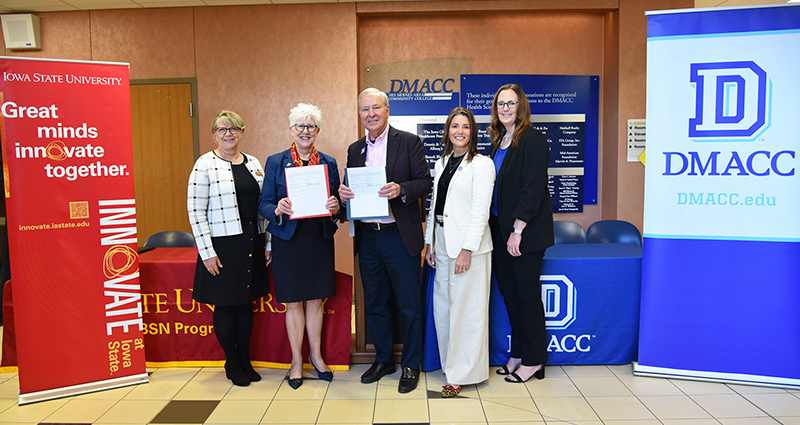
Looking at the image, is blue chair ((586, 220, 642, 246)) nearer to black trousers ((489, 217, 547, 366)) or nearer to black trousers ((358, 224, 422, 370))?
black trousers ((489, 217, 547, 366))

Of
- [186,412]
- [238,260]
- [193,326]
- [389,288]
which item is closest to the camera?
[186,412]

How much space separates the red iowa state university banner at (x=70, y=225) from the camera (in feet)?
9.26

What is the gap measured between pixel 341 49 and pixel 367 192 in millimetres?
2958

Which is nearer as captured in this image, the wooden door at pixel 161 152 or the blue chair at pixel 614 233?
the blue chair at pixel 614 233

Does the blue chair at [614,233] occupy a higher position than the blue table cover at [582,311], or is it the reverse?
the blue chair at [614,233]

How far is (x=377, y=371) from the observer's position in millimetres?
3156

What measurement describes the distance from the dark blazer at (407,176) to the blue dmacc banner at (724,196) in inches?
57.1

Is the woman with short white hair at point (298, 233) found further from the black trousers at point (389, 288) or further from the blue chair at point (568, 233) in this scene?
the blue chair at point (568, 233)

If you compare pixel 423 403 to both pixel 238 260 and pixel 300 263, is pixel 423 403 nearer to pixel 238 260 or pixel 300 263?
pixel 300 263

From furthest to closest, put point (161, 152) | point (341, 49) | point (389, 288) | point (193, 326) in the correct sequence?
point (161, 152)
point (341, 49)
point (193, 326)
point (389, 288)

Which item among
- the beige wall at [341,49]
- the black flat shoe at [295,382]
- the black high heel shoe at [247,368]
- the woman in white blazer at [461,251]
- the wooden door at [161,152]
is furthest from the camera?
the wooden door at [161,152]

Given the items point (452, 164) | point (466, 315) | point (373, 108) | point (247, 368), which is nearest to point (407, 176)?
point (452, 164)

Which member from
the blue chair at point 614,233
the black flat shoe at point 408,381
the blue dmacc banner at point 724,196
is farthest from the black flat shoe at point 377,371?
the blue chair at point 614,233

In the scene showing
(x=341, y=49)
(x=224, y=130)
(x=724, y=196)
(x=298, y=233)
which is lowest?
(x=298, y=233)
